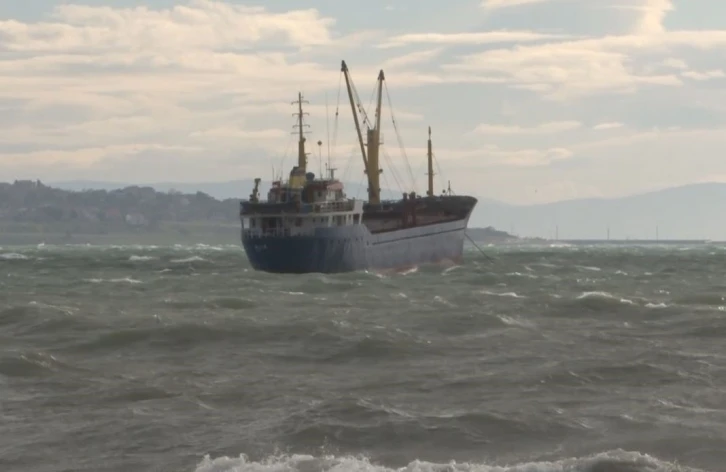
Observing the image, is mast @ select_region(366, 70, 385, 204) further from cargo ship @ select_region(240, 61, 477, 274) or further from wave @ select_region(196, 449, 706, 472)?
wave @ select_region(196, 449, 706, 472)

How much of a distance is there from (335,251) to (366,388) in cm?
7121

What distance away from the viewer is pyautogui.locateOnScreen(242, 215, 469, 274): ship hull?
337 feet

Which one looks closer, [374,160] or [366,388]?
[366,388]

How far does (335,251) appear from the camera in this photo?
10369 cm

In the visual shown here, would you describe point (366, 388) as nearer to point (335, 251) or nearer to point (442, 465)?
point (442, 465)

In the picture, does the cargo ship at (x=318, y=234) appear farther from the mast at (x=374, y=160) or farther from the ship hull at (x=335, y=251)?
the mast at (x=374, y=160)

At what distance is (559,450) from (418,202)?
115m

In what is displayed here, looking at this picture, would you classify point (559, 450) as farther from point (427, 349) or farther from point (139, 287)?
point (139, 287)

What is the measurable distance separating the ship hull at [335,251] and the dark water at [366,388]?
40.5 meters

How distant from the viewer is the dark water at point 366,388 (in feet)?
80.5

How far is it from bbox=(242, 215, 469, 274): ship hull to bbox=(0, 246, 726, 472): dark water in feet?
133

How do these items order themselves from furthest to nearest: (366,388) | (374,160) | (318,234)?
1. (374,160)
2. (318,234)
3. (366,388)

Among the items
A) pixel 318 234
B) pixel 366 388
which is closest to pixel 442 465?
pixel 366 388

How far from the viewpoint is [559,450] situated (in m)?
24.8
